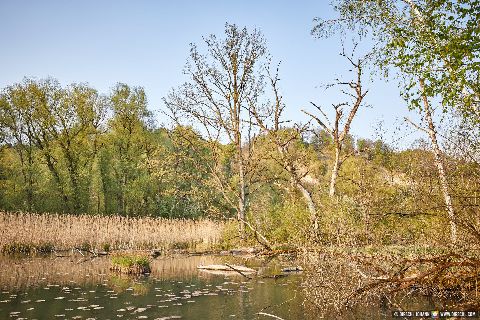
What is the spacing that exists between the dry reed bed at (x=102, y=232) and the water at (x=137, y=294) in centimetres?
346

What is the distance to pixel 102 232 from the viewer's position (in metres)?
21.1

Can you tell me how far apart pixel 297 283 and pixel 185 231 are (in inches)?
456

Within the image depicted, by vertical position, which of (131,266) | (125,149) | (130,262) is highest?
(125,149)

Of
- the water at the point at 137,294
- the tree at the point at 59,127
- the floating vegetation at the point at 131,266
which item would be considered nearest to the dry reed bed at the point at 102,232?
the water at the point at 137,294

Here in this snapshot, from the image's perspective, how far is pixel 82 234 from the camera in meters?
20.7

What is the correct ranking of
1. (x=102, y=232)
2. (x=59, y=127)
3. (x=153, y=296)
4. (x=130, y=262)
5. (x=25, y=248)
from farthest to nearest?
(x=59, y=127) → (x=102, y=232) → (x=25, y=248) → (x=130, y=262) → (x=153, y=296)

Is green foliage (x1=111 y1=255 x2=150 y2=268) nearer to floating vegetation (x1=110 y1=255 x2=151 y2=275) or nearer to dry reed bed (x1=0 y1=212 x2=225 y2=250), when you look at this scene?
floating vegetation (x1=110 y1=255 x2=151 y2=275)

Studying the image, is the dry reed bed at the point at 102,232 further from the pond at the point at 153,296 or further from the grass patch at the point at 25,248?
the pond at the point at 153,296

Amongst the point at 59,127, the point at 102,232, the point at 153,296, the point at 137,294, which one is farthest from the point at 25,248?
the point at 59,127

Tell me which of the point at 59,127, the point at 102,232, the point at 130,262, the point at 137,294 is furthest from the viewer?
the point at 59,127

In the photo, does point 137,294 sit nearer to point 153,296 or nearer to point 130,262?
point 153,296

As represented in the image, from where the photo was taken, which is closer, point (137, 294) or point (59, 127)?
point (137, 294)

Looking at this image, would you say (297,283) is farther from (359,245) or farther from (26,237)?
(26,237)

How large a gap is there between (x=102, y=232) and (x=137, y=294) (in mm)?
11002
